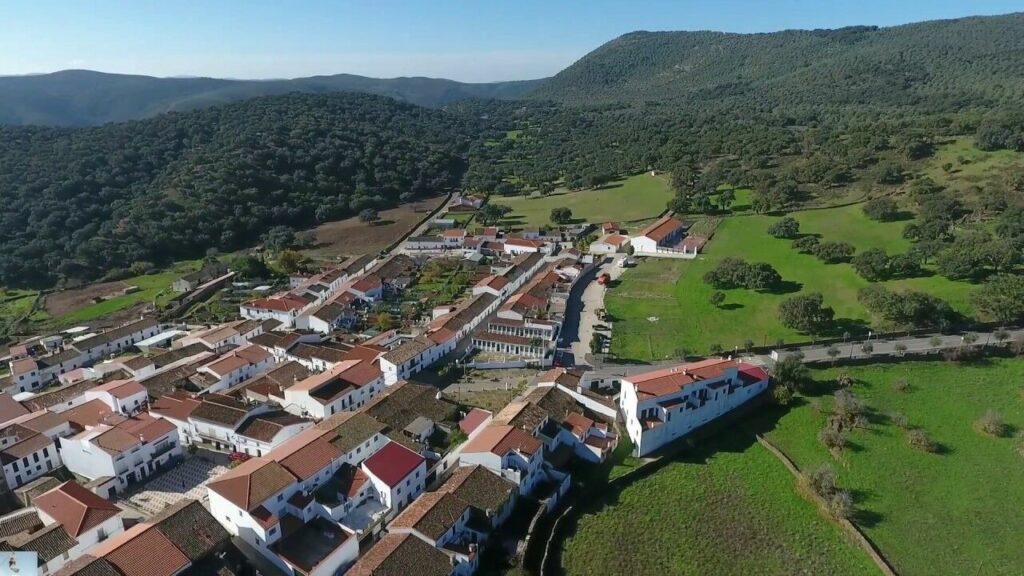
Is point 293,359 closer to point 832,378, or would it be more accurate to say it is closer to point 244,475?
point 244,475

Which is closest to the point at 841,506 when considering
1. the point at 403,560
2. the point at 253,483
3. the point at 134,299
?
the point at 403,560

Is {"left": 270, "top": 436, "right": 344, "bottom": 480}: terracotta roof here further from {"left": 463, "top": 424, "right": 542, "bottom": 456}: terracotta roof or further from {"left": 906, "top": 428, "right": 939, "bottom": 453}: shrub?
{"left": 906, "top": 428, "right": 939, "bottom": 453}: shrub

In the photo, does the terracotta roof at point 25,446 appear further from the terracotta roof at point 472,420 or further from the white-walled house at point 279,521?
the terracotta roof at point 472,420

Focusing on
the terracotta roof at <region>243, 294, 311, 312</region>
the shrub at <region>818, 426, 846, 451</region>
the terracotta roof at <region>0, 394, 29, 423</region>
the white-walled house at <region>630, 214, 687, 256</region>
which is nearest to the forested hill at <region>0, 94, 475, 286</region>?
the terracotta roof at <region>243, 294, 311, 312</region>

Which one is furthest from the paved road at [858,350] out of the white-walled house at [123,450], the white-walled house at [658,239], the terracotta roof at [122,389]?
the terracotta roof at [122,389]

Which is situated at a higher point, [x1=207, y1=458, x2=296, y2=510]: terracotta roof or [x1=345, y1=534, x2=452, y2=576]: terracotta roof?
[x1=207, y1=458, x2=296, y2=510]: terracotta roof

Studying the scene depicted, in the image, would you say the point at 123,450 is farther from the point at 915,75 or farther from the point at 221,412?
the point at 915,75

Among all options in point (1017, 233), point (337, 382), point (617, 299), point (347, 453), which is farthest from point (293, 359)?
point (1017, 233)
